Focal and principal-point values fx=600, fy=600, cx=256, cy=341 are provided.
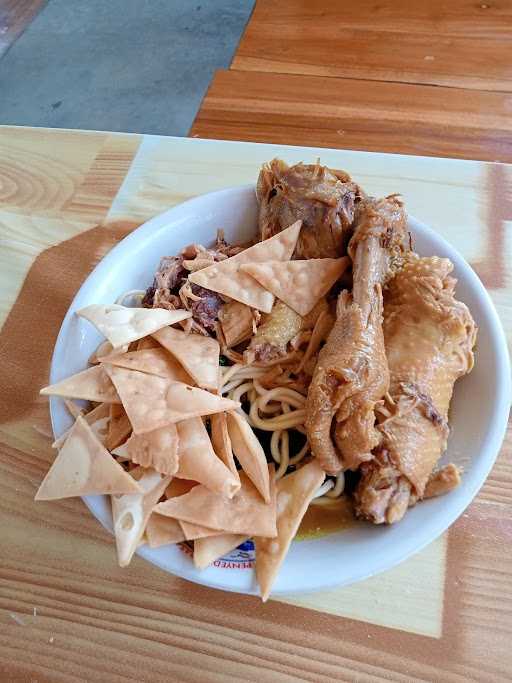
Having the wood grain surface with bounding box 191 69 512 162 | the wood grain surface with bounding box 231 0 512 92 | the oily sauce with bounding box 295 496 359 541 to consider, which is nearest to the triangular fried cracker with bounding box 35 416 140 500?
the oily sauce with bounding box 295 496 359 541

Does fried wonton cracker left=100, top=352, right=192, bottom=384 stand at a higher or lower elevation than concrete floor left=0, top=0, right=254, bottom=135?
higher

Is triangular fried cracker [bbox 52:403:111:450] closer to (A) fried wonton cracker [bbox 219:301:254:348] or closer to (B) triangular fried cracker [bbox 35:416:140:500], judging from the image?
(B) triangular fried cracker [bbox 35:416:140:500]

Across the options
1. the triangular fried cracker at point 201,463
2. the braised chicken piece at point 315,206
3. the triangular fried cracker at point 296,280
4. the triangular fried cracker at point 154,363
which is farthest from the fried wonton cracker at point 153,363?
the braised chicken piece at point 315,206

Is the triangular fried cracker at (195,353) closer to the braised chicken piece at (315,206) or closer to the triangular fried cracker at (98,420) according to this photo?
the triangular fried cracker at (98,420)

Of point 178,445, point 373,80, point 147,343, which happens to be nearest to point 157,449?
point 178,445

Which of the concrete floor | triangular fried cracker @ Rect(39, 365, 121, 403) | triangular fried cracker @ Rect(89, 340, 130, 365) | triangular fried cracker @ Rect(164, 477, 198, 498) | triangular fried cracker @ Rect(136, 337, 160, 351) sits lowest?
the concrete floor

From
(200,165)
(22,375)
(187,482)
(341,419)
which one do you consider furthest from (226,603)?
(200,165)

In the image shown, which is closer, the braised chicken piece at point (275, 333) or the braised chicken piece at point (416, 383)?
the braised chicken piece at point (416, 383)
